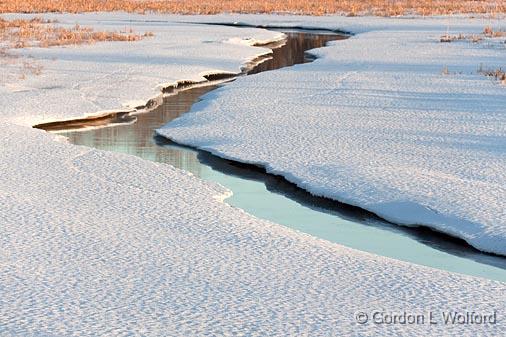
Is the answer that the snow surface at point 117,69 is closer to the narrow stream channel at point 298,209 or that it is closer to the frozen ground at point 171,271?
the narrow stream channel at point 298,209

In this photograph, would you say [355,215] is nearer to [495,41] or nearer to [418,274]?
[418,274]

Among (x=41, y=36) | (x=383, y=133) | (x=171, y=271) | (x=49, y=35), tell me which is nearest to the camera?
(x=171, y=271)

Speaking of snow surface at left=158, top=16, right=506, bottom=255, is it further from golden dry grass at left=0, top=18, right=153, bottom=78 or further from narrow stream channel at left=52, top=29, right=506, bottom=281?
golden dry grass at left=0, top=18, right=153, bottom=78

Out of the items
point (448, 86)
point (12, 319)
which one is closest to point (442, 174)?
point (12, 319)

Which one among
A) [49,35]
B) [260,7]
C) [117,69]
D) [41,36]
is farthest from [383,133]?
[260,7]

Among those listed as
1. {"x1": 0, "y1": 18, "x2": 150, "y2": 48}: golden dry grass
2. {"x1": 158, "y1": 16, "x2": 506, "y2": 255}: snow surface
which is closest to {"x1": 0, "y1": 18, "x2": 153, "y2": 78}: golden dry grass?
{"x1": 0, "y1": 18, "x2": 150, "y2": 48}: golden dry grass

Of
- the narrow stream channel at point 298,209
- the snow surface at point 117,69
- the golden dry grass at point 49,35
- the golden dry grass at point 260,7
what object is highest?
the narrow stream channel at point 298,209

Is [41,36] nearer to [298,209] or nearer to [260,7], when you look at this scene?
[298,209]

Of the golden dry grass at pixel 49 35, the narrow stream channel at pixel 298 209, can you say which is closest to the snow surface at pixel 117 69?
the golden dry grass at pixel 49 35
